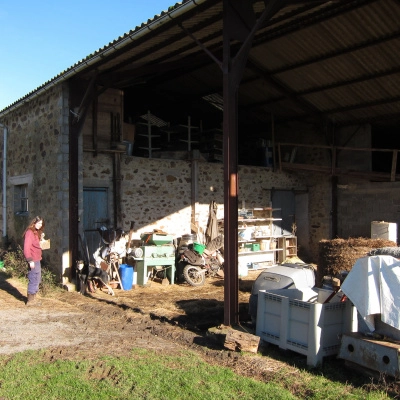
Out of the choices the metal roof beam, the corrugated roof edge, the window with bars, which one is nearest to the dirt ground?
the window with bars

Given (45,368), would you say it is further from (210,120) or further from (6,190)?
(210,120)

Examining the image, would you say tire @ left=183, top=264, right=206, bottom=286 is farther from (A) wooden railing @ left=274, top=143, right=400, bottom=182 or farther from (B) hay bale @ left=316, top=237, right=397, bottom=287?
(A) wooden railing @ left=274, top=143, right=400, bottom=182

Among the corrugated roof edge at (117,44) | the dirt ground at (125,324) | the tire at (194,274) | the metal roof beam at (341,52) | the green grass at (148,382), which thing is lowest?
the dirt ground at (125,324)

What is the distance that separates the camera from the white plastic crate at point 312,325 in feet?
15.6

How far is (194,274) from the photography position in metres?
10.2

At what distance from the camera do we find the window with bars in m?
11.8

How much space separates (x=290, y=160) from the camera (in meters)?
13.9

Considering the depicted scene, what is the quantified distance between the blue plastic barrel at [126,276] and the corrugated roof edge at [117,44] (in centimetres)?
405

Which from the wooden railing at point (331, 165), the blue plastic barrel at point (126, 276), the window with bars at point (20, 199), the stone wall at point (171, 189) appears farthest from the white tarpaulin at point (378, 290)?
the window with bars at point (20, 199)

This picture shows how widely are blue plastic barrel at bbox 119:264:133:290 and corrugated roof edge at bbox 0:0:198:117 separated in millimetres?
4052

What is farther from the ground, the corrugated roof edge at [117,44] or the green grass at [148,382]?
the corrugated roof edge at [117,44]

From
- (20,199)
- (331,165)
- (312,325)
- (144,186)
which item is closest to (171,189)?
(144,186)

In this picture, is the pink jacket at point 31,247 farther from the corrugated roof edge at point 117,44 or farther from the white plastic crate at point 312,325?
the white plastic crate at point 312,325

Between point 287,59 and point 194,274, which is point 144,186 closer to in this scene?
point 194,274
